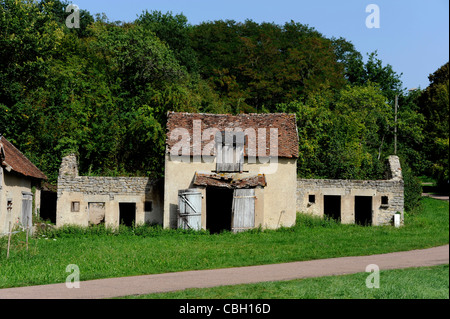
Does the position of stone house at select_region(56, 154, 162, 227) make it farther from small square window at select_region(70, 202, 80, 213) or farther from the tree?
the tree

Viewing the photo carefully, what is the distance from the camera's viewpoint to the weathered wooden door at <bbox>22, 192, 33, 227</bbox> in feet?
88.3

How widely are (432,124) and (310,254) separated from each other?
104 feet

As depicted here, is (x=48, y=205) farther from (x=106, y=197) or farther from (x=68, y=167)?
(x=106, y=197)

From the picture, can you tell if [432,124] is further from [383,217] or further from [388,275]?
[388,275]

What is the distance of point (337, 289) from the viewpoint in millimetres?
12578

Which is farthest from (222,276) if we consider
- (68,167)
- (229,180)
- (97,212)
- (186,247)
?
(97,212)

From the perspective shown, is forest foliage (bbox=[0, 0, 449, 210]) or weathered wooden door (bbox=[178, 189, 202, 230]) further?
forest foliage (bbox=[0, 0, 449, 210])

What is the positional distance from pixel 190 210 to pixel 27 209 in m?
8.17

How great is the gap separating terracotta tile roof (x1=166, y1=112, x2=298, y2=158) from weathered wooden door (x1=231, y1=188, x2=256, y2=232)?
7.25ft

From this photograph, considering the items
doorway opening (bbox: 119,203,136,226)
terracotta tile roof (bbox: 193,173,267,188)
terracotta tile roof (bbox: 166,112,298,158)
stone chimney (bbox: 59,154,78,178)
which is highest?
terracotta tile roof (bbox: 166,112,298,158)

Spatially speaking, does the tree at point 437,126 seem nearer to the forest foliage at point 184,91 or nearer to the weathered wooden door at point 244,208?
the forest foliage at point 184,91

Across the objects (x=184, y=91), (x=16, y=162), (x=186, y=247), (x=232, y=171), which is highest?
(x=184, y=91)

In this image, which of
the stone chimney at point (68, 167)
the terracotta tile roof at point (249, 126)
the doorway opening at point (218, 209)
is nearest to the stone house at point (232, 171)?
the terracotta tile roof at point (249, 126)

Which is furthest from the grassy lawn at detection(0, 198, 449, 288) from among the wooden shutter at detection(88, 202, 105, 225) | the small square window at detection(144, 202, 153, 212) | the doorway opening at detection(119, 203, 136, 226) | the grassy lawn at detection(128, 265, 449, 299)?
the doorway opening at detection(119, 203, 136, 226)
